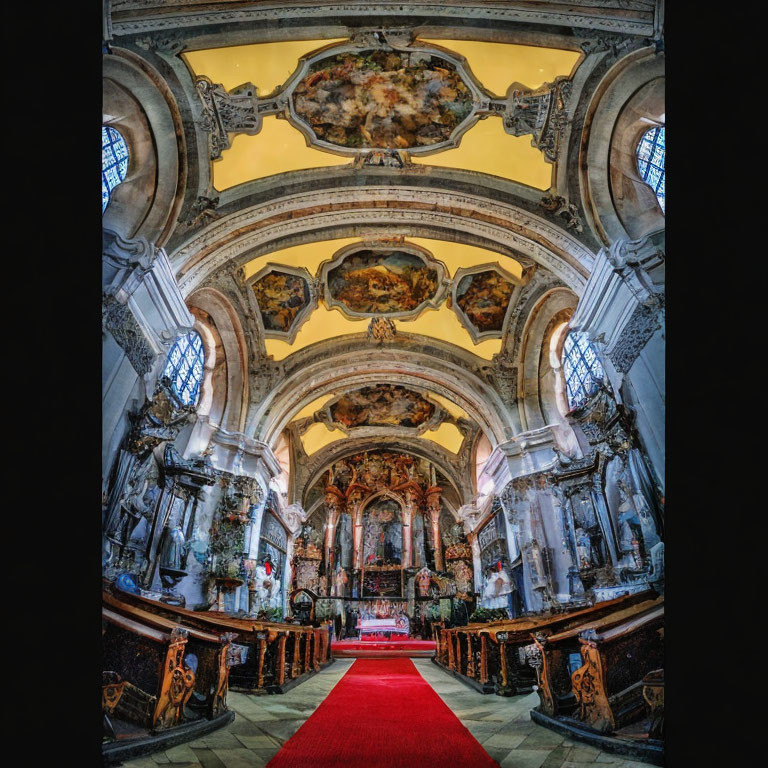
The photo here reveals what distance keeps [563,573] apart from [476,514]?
799 cm

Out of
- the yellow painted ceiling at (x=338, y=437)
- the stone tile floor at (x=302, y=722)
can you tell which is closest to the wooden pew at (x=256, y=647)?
the stone tile floor at (x=302, y=722)

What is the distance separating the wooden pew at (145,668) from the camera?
16.1 feet

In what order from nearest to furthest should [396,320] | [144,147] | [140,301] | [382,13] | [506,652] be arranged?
1. [382,13]
2. [506,652]
3. [140,301]
4. [144,147]
5. [396,320]

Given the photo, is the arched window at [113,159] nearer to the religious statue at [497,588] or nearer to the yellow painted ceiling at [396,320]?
the yellow painted ceiling at [396,320]

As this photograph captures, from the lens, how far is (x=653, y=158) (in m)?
9.48

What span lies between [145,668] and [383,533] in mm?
22873

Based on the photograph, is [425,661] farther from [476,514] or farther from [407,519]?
[407,519]

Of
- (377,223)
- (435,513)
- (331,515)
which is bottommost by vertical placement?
(331,515)

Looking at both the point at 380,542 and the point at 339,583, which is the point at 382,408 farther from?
the point at 339,583

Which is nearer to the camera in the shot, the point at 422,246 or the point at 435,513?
the point at 422,246

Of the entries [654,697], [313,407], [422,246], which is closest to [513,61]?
[422,246]

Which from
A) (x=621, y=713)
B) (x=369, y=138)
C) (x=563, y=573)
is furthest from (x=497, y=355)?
(x=621, y=713)

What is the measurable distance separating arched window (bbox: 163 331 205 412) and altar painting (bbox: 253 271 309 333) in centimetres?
183

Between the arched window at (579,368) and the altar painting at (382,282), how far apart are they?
3668 millimetres
